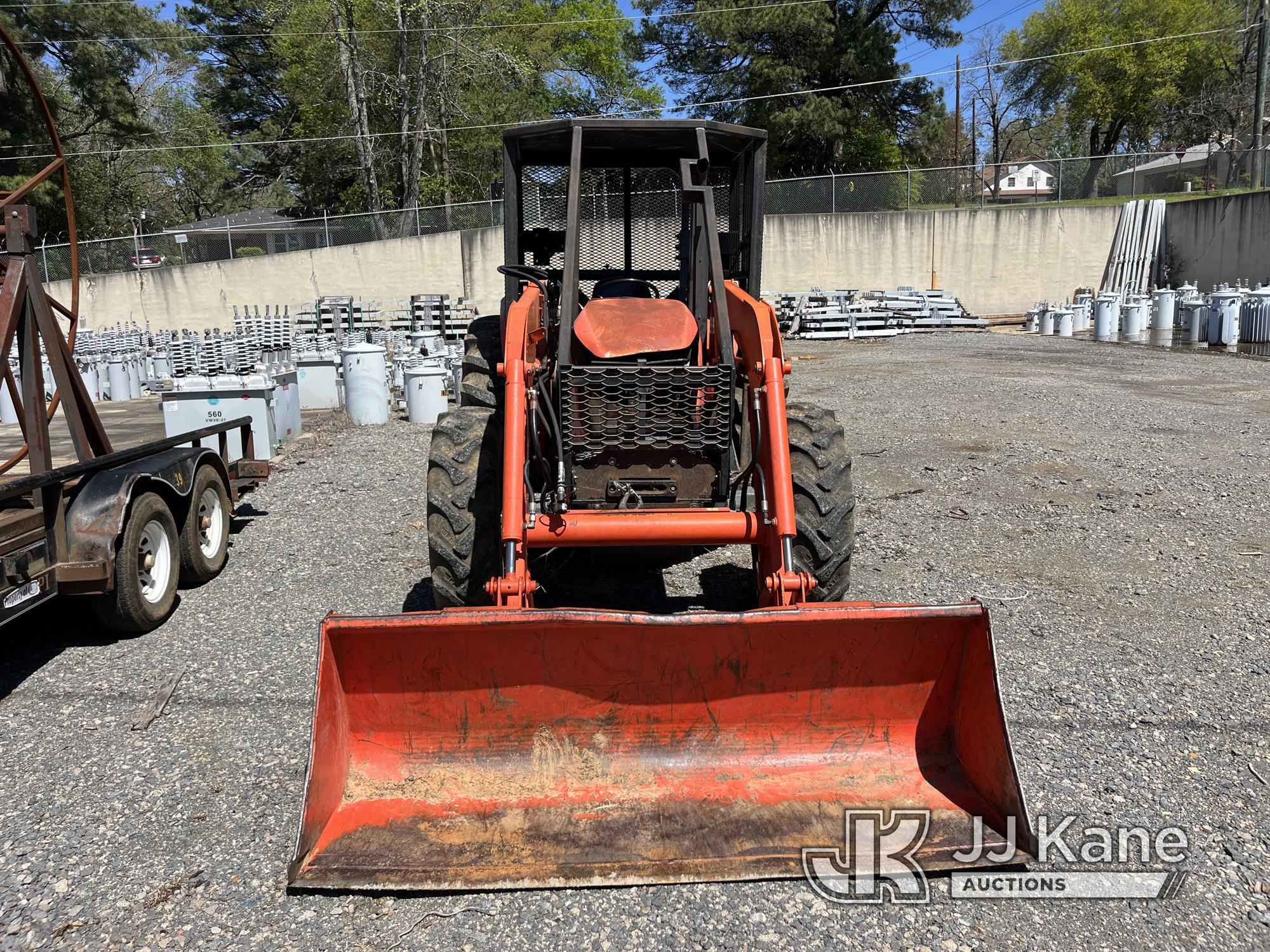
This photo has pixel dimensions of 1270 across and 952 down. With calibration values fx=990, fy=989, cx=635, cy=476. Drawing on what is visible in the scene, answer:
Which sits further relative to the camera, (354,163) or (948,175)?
(354,163)

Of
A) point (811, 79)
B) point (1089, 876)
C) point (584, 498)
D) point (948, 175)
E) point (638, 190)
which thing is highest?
point (811, 79)

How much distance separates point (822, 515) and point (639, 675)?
4.68 feet

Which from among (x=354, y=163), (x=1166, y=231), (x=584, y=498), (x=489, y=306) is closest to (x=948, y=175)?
(x=1166, y=231)

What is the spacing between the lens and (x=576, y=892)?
3.20m

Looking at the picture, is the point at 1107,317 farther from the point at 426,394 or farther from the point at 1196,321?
the point at 426,394

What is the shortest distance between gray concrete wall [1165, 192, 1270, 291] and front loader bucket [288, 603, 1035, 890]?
2741 centimetres

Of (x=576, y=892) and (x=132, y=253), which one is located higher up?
(x=132, y=253)

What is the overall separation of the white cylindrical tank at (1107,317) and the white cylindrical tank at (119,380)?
20.1 m

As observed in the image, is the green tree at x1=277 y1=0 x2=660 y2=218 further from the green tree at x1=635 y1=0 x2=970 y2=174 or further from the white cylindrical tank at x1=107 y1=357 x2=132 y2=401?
the white cylindrical tank at x1=107 y1=357 x2=132 y2=401

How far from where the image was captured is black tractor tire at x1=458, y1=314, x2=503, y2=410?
5.94 m

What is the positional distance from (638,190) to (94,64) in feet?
121

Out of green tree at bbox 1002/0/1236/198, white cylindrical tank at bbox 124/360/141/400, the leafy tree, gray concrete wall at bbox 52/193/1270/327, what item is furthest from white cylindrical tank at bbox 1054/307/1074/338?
the leafy tree

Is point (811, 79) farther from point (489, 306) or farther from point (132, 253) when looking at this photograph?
point (132, 253)

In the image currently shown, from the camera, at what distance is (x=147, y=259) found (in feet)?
89.9
